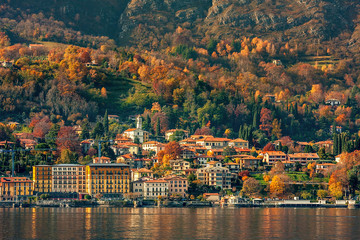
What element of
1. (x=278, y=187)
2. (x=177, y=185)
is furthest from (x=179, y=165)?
(x=278, y=187)

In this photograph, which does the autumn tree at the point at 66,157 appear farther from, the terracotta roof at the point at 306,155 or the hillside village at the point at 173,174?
the terracotta roof at the point at 306,155

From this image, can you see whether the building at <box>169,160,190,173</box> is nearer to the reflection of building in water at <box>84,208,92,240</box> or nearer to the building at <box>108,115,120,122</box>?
the reflection of building in water at <box>84,208,92,240</box>

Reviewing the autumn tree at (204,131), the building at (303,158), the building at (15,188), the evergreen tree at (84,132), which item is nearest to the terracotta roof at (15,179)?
the building at (15,188)

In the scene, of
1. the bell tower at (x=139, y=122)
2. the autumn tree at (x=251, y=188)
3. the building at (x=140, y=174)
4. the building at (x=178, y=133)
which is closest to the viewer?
the autumn tree at (x=251, y=188)

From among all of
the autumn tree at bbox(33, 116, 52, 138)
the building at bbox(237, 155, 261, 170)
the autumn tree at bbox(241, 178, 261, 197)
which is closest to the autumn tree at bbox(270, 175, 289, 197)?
the autumn tree at bbox(241, 178, 261, 197)

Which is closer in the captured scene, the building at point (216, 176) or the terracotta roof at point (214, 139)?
the building at point (216, 176)

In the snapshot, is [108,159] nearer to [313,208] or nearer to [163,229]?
[313,208]

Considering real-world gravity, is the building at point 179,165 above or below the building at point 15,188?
above
